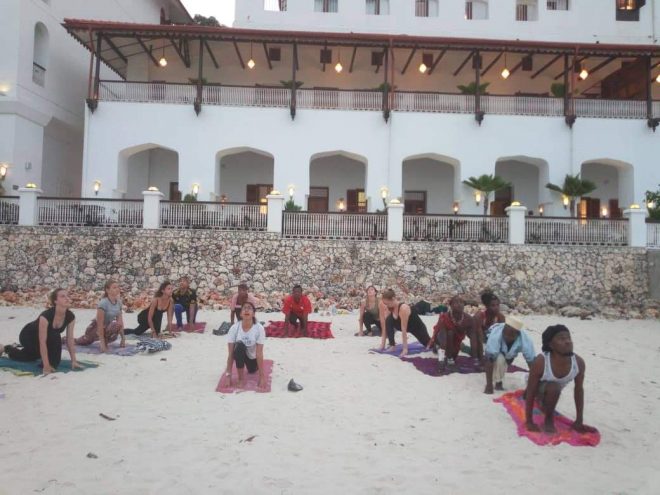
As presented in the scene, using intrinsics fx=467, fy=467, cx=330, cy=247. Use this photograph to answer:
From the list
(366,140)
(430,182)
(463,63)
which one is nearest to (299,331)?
(366,140)

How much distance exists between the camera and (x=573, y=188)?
19.1 metres

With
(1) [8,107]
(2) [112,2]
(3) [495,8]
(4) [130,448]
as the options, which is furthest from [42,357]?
(3) [495,8]

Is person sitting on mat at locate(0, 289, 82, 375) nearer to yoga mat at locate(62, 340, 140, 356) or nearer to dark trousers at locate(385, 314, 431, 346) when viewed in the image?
yoga mat at locate(62, 340, 140, 356)

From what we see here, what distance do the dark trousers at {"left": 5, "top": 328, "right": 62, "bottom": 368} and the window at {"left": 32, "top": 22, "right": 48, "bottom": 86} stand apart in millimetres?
17108

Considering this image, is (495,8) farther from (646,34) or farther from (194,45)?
(194,45)

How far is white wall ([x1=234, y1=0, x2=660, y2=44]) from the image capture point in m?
24.4

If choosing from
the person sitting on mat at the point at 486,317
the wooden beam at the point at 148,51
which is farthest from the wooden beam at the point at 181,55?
the person sitting on mat at the point at 486,317

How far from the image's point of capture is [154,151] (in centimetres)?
2319

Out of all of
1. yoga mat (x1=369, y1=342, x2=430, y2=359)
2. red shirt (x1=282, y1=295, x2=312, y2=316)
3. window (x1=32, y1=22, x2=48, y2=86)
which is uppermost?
window (x1=32, y1=22, x2=48, y2=86)

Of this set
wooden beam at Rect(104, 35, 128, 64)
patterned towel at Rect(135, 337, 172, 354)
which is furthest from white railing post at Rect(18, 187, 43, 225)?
patterned towel at Rect(135, 337, 172, 354)

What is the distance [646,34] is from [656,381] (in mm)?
24705

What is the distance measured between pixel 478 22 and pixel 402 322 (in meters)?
21.9

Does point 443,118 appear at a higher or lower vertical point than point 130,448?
higher

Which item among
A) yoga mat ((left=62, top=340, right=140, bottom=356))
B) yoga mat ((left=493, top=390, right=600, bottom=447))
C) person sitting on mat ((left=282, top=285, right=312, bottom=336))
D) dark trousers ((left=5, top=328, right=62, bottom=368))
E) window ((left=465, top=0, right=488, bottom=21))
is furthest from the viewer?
window ((left=465, top=0, right=488, bottom=21))
